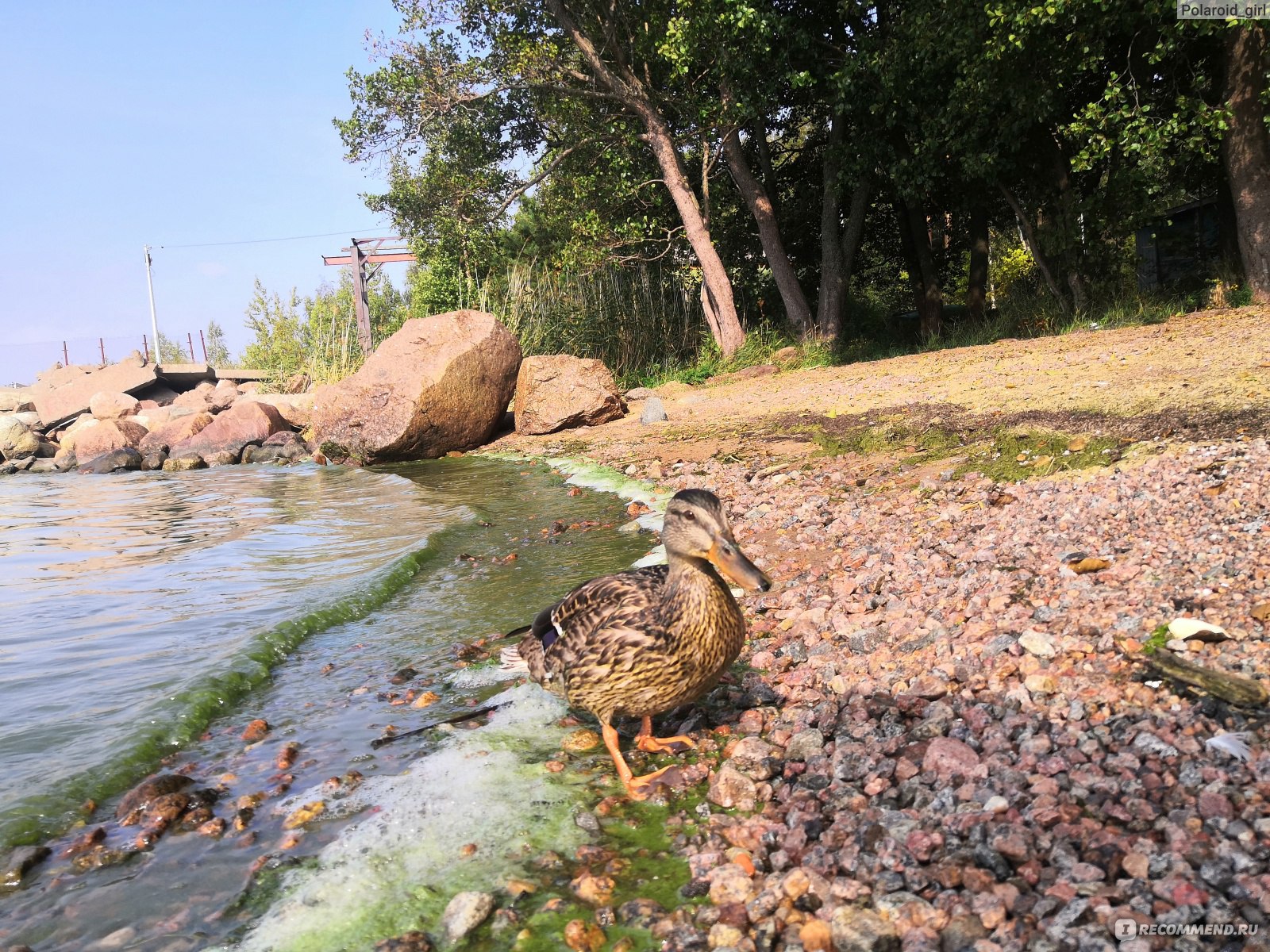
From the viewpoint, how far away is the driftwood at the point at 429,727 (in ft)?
13.2

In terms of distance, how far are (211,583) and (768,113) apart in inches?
704

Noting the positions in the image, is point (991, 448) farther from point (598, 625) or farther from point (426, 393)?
point (426, 393)

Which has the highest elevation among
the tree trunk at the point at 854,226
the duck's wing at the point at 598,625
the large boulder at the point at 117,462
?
the tree trunk at the point at 854,226

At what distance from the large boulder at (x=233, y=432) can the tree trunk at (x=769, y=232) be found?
42.8 feet

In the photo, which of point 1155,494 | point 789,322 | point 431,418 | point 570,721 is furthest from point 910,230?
point 570,721

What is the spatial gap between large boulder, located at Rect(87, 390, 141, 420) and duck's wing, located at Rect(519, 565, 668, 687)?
26.5 meters

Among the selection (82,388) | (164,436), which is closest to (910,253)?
(164,436)

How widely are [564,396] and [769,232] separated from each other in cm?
740

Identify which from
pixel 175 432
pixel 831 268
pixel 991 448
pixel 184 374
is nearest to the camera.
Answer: pixel 991 448

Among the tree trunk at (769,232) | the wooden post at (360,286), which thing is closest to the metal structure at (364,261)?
the wooden post at (360,286)

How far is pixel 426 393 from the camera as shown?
1513 centimetres

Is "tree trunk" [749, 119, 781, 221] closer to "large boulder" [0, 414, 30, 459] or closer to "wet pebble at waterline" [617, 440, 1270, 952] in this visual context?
"wet pebble at waterline" [617, 440, 1270, 952]

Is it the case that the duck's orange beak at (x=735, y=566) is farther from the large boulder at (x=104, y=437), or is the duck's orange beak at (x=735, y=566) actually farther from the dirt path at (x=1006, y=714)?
the large boulder at (x=104, y=437)

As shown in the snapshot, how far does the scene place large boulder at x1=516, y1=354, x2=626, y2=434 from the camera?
51.2 feet
